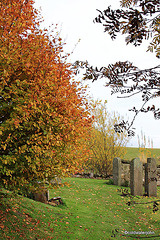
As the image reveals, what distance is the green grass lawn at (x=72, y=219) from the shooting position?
570cm

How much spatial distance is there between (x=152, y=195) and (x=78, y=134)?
697 centimetres

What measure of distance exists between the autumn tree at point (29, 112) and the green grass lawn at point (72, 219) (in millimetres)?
1046

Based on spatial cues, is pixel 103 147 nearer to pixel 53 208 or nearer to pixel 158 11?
pixel 53 208

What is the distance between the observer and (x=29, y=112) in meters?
4.87

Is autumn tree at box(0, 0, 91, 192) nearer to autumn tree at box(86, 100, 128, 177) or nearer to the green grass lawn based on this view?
the green grass lawn

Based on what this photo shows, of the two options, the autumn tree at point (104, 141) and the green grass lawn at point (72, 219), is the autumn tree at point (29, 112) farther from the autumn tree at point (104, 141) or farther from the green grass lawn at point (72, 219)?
the autumn tree at point (104, 141)

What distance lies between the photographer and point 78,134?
598cm

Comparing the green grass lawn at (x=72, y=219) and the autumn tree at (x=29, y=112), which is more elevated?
the autumn tree at (x=29, y=112)

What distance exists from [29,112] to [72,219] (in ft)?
12.4

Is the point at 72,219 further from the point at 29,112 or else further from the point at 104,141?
the point at 104,141

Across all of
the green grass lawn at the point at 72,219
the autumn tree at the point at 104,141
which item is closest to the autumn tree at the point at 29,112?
the green grass lawn at the point at 72,219

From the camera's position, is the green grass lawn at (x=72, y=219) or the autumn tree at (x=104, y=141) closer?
the green grass lawn at (x=72, y=219)

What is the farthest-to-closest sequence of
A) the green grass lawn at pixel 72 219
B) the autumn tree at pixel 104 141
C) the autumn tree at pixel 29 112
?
the autumn tree at pixel 104 141
the green grass lawn at pixel 72 219
the autumn tree at pixel 29 112

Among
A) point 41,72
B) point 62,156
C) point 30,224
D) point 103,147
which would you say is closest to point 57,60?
point 41,72
